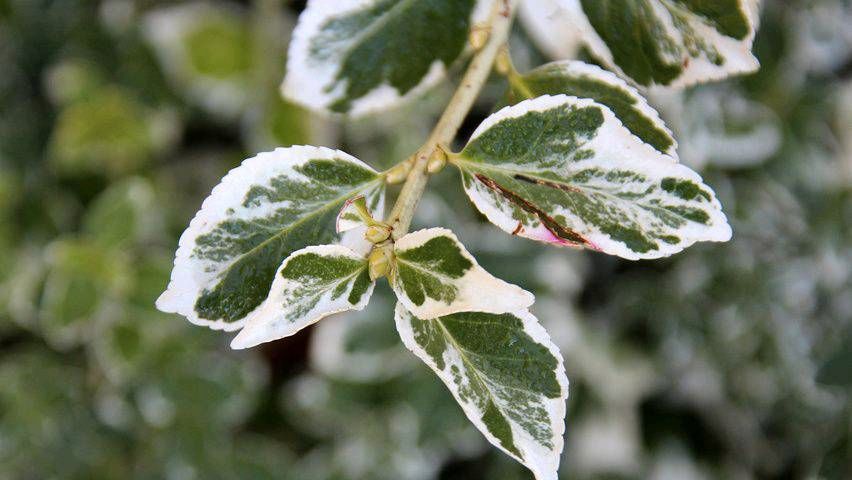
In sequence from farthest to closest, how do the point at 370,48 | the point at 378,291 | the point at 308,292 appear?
1. the point at 378,291
2. the point at 370,48
3. the point at 308,292

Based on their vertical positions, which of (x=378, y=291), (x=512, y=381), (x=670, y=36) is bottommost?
(x=378, y=291)

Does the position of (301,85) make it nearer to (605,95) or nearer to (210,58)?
(605,95)

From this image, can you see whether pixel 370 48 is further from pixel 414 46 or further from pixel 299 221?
pixel 299 221

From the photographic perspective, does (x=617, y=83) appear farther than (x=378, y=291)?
No

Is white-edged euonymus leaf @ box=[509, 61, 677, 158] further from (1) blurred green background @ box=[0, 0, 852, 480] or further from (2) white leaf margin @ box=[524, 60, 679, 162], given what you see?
(1) blurred green background @ box=[0, 0, 852, 480]

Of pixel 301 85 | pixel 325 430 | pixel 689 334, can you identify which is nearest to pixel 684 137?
pixel 689 334

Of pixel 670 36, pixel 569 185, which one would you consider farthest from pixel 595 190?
pixel 670 36
